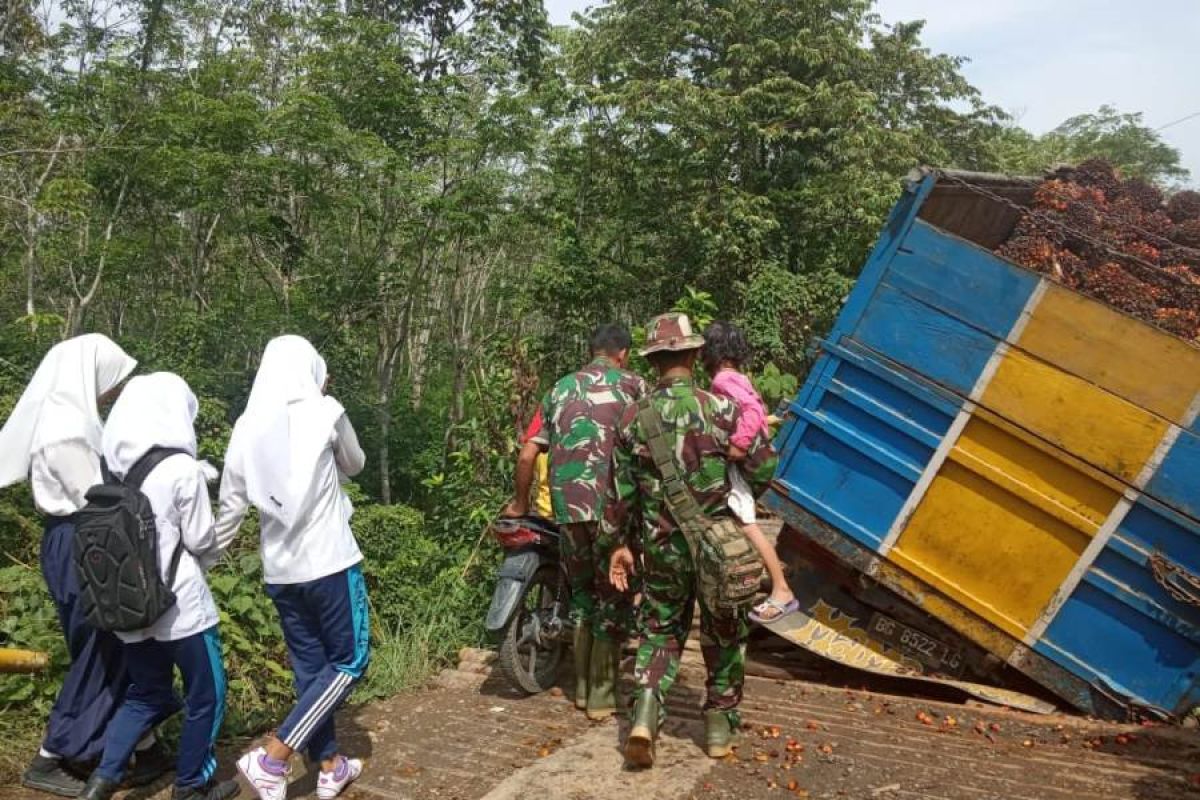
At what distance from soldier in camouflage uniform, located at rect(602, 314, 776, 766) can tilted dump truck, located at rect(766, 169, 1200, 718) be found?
1.27 meters

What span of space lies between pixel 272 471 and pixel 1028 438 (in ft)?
11.0

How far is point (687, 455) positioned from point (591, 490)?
648mm

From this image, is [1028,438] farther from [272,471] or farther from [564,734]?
[272,471]

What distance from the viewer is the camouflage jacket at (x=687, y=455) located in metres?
3.60

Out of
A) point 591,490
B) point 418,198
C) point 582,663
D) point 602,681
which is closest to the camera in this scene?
point 591,490

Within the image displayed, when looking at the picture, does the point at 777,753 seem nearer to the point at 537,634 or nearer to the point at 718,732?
the point at 718,732

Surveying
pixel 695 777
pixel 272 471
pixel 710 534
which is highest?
pixel 710 534

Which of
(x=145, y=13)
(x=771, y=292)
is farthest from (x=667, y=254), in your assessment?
(x=145, y=13)

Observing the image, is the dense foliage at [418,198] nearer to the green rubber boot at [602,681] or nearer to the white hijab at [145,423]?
the green rubber boot at [602,681]

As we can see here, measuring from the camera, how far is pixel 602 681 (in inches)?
165

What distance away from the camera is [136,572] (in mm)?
3062

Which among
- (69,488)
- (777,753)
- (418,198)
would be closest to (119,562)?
(69,488)

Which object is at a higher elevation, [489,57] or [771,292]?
[489,57]

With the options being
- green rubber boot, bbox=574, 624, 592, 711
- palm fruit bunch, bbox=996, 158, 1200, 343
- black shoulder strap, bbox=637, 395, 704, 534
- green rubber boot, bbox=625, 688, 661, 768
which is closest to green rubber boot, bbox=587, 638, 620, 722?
green rubber boot, bbox=574, 624, 592, 711
